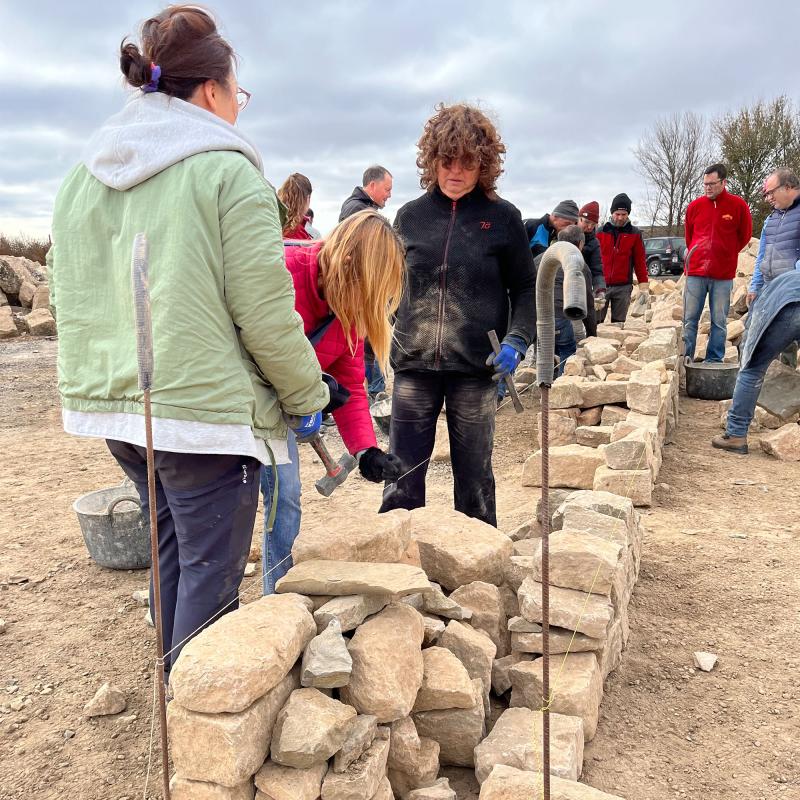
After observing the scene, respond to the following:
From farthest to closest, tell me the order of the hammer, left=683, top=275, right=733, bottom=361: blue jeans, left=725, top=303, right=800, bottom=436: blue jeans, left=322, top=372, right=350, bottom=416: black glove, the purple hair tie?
left=683, top=275, right=733, bottom=361: blue jeans < left=725, top=303, right=800, bottom=436: blue jeans < the hammer < left=322, top=372, right=350, bottom=416: black glove < the purple hair tie

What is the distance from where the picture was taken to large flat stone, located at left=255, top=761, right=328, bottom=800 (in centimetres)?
176

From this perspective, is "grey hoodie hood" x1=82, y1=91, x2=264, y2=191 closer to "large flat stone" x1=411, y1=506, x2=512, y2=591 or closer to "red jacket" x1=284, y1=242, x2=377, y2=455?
"red jacket" x1=284, y1=242, x2=377, y2=455

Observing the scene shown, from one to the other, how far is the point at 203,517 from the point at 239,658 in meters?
0.39

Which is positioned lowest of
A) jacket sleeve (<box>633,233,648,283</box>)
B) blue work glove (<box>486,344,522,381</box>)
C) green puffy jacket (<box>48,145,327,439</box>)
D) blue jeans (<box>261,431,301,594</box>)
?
blue jeans (<box>261,431,301,594</box>)

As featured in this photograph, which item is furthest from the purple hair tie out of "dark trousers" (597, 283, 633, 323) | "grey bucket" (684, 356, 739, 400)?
"dark trousers" (597, 283, 633, 323)

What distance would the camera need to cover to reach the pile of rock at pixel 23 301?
1555cm

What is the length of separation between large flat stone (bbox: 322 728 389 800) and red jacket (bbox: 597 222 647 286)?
8443mm

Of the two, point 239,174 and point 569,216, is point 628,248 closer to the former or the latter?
point 569,216

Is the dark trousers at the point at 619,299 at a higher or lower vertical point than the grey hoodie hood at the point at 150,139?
lower

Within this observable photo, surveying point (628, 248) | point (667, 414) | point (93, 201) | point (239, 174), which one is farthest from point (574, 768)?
point (628, 248)

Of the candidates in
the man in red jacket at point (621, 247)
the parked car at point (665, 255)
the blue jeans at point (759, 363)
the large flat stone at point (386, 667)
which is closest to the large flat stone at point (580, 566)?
the large flat stone at point (386, 667)

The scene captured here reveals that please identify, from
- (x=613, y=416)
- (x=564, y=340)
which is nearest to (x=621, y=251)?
(x=564, y=340)

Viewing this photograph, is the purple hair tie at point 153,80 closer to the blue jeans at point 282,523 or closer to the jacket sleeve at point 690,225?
the blue jeans at point 282,523

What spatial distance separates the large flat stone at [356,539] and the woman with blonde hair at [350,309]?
190mm
